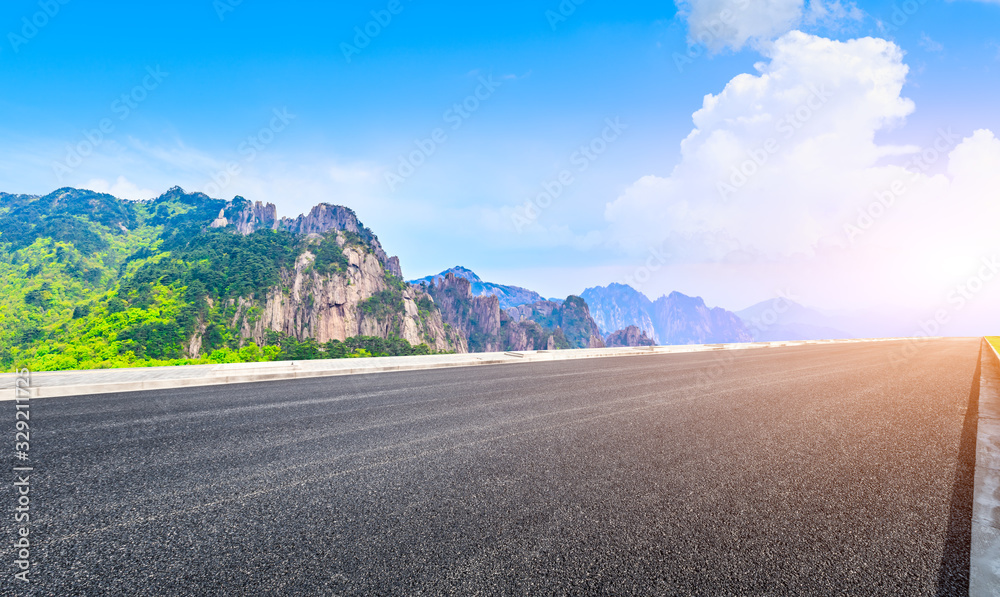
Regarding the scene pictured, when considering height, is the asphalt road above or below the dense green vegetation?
below

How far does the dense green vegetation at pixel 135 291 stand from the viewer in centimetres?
5684

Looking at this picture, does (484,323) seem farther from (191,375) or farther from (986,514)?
(986,514)

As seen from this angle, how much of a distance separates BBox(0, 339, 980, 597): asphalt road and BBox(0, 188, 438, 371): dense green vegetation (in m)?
24.4

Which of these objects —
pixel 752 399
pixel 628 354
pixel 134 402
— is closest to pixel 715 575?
pixel 752 399

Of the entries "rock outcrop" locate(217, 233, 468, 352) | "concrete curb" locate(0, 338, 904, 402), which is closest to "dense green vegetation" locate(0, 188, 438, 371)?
"rock outcrop" locate(217, 233, 468, 352)

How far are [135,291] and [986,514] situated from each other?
108101 mm

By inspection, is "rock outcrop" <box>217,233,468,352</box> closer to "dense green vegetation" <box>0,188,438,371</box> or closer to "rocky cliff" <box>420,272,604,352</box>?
"dense green vegetation" <box>0,188,438,371</box>

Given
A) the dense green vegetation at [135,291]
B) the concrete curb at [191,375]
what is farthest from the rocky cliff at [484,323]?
the concrete curb at [191,375]

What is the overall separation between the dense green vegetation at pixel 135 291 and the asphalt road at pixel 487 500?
80.0 ft

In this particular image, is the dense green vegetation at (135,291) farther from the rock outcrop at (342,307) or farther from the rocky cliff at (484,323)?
the rocky cliff at (484,323)

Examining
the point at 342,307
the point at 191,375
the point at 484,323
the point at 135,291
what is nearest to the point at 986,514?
the point at 191,375

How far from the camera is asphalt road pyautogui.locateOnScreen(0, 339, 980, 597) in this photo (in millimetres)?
2490

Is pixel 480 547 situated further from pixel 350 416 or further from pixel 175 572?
pixel 350 416

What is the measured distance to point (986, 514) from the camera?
357 centimetres
